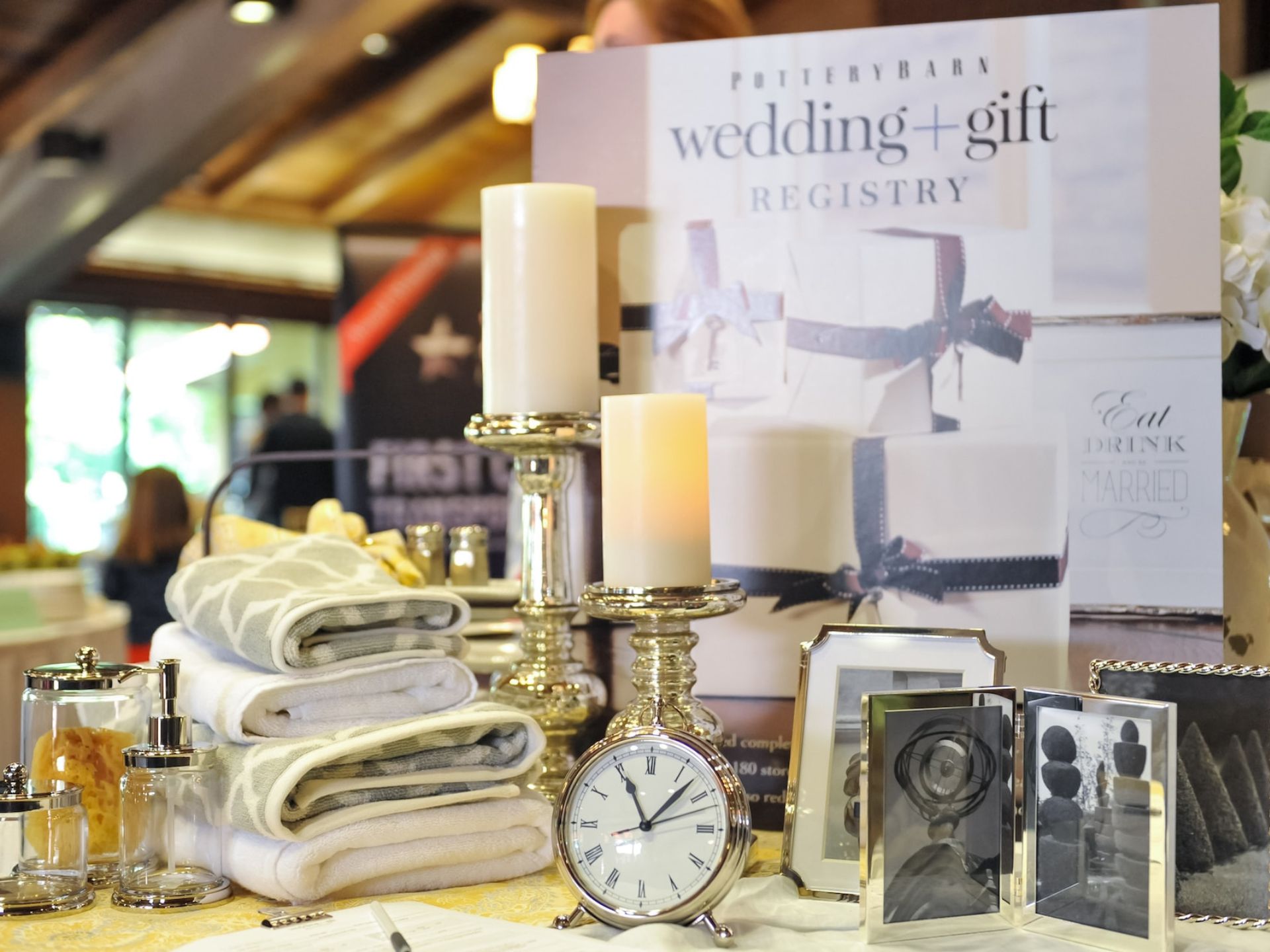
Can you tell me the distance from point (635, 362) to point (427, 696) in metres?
0.33

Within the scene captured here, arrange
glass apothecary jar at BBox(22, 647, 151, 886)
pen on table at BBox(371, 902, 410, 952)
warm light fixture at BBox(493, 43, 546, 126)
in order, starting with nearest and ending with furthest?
pen on table at BBox(371, 902, 410, 952)
glass apothecary jar at BBox(22, 647, 151, 886)
warm light fixture at BBox(493, 43, 546, 126)

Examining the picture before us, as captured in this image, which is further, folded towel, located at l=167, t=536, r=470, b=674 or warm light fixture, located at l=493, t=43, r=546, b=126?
warm light fixture, located at l=493, t=43, r=546, b=126

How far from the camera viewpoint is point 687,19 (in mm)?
1652

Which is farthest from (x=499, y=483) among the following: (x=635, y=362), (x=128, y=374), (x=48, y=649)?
(x=128, y=374)

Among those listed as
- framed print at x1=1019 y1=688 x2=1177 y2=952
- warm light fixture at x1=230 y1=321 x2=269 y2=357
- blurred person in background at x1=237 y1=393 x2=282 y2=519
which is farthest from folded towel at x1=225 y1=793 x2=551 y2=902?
warm light fixture at x1=230 y1=321 x2=269 y2=357

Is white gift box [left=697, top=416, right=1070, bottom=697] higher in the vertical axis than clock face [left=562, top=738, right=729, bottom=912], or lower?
higher

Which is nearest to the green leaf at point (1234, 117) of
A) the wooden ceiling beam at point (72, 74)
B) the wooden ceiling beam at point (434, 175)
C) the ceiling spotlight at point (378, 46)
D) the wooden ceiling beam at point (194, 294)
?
the wooden ceiling beam at point (72, 74)

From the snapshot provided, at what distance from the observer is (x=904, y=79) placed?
1054 mm

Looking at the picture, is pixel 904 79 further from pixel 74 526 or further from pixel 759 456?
pixel 74 526

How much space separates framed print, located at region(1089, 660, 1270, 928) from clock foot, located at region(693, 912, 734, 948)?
280 mm

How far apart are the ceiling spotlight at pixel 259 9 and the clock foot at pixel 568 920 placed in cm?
362

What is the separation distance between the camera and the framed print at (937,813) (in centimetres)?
76

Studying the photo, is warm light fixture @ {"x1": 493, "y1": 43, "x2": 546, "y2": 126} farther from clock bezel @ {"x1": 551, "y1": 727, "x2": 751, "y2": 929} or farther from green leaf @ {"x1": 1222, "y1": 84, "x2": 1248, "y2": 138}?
clock bezel @ {"x1": 551, "y1": 727, "x2": 751, "y2": 929}

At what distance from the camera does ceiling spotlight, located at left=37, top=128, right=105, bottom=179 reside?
503 cm
